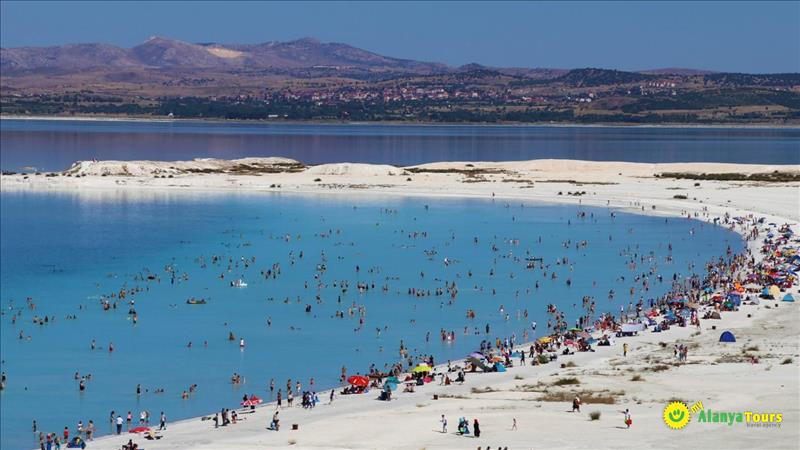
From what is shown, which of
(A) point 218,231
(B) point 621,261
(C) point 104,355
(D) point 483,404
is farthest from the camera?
(A) point 218,231

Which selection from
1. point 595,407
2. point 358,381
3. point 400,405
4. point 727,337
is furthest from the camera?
point 727,337

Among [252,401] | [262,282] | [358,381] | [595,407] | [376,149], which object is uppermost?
→ [376,149]

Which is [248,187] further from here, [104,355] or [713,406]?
[713,406]

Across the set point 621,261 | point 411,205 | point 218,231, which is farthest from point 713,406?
point 411,205

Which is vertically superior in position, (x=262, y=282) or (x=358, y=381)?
(x=358, y=381)

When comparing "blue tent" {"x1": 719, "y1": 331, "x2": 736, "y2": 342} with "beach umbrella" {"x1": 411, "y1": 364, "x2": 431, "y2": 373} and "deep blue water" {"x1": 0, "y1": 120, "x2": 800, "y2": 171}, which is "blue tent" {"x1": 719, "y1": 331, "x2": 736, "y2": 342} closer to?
"beach umbrella" {"x1": 411, "y1": 364, "x2": 431, "y2": 373}

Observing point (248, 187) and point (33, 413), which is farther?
point (248, 187)

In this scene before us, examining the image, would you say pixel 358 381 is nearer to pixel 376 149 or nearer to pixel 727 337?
pixel 727 337

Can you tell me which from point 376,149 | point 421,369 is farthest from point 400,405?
point 376,149
